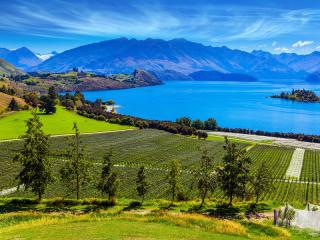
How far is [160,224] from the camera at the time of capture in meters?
32.3

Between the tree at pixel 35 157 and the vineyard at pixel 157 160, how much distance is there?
565 inches

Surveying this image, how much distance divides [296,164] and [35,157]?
10840cm

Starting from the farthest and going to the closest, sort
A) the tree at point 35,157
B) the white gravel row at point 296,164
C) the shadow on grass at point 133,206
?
1. the white gravel row at point 296,164
2. the tree at point 35,157
3. the shadow on grass at point 133,206

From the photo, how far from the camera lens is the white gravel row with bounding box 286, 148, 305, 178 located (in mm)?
121738

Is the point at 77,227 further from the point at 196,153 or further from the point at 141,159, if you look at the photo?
the point at 196,153

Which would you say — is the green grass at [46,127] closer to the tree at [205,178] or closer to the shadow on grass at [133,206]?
the tree at [205,178]

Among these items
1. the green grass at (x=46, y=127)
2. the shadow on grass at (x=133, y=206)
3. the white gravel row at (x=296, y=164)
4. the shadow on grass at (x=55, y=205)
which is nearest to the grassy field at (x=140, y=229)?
the shadow on grass at (x=55, y=205)

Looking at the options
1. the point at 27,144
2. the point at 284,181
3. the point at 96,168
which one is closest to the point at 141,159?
the point at 96,168

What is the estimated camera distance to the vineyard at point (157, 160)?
294 ft

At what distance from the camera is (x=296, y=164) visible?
5399 inches

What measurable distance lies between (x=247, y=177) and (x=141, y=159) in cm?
7697

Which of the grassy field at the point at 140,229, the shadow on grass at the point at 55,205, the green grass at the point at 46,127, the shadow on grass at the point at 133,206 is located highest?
the green grass at the point at 46,127

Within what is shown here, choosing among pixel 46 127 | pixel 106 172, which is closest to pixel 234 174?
pixel 106 172

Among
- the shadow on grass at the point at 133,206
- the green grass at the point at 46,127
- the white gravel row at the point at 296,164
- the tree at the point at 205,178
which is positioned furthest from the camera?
the green grass at the point at 46,127
